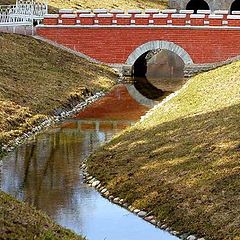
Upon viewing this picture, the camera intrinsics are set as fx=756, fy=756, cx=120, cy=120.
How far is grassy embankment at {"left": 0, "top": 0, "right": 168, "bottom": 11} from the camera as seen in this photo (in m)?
63.2

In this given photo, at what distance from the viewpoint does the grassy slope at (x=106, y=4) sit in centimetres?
6371

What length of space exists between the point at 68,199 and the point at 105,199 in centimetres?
106

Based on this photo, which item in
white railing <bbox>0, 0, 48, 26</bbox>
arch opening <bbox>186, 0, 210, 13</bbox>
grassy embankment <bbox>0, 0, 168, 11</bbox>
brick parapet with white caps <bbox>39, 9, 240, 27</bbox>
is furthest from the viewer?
arch opening <bbox>186, 0, 210, 13</bbox>

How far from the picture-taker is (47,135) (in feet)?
101

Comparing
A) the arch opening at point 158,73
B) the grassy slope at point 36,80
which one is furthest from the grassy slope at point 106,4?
the grassy slope at point 36,80

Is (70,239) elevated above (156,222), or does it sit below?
above

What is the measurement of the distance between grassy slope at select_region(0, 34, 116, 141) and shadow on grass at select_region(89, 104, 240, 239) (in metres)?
5.81

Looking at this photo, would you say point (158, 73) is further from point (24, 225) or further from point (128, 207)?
point (24, 225)

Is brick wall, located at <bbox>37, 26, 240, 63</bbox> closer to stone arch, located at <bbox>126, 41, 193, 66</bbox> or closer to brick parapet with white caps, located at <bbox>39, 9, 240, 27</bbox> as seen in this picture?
stone arch, located at <bbox>126, 41, 193, 66</bbox>

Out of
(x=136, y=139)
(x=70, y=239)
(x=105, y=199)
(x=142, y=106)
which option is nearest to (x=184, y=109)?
(x=136, y=139)

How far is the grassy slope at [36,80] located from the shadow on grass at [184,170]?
5807 millimetres

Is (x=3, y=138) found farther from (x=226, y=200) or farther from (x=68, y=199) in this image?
(x=226, y=200)

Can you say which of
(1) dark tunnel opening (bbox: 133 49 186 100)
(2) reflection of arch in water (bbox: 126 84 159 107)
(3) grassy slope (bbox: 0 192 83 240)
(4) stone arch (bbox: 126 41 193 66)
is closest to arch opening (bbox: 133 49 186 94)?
(1) dark tunnel opening (bbox: 133 49 186 100)

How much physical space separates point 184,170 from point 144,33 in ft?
91.0
